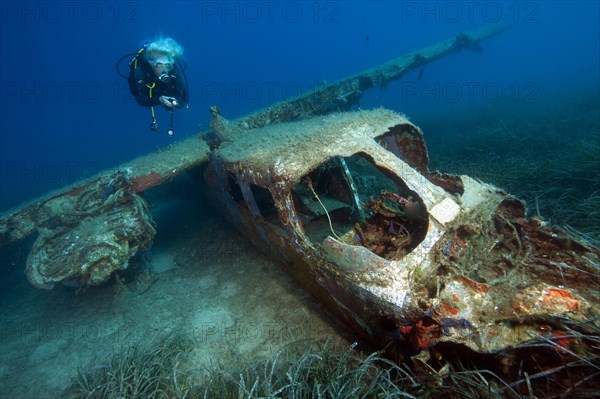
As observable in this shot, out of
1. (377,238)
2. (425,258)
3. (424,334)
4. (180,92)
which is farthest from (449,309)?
(180,92)

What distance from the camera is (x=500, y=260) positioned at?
279 centimetres

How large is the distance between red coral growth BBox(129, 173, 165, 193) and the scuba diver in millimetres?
1161

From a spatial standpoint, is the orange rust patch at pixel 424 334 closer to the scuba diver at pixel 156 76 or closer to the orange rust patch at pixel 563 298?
the orange rust patch at pixel 563 298

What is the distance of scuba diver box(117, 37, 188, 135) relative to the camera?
19.5ft

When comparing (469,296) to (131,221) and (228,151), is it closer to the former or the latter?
(228,151)

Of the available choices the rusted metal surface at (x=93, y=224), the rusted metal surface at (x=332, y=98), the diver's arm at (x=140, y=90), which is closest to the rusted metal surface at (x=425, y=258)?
the rusted metal surface at (x=93, y=224)

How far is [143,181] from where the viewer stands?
5.68 meters

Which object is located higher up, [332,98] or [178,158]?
[178,158]

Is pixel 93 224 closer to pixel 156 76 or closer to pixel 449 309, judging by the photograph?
pixel 156 76

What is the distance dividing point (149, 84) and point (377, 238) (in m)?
5.17

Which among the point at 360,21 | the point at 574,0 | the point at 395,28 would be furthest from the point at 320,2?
the point at 574,0

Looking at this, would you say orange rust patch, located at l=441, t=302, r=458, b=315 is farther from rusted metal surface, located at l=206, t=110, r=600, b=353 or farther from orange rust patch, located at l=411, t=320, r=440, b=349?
orange rust patch, located at l=411, t=320, r=440, b=349

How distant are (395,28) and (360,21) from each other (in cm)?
1830

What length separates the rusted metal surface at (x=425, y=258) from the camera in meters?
2.15
